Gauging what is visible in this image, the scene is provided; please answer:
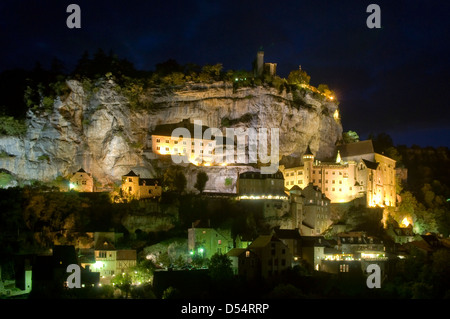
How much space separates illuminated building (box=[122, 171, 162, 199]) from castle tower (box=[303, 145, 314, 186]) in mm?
20403

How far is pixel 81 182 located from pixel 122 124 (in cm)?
979

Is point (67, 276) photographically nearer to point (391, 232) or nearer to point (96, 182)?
point (96, 182)

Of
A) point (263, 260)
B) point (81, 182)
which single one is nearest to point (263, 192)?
point (263, 260)

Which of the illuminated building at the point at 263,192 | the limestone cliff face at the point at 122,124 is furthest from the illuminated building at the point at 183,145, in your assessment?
the illuminated building at the point at 263,192

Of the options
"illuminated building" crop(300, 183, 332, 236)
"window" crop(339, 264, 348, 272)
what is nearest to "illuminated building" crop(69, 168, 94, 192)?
"illuminated building" crop(300, 183, 332, 236)

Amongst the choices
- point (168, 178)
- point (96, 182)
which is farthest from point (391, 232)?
point (96, 182)

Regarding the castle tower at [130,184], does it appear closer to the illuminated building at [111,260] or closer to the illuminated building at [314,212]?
the illuminated building at [111,260]

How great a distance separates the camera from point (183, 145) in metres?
75.4

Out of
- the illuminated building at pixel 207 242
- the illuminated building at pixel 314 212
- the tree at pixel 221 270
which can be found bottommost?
the tree at pixel 221 270

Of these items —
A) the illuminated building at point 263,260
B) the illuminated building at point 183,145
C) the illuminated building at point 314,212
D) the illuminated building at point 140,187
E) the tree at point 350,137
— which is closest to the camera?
the illuminated building at point 263,260

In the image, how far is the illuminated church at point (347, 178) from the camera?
73.6 meters
